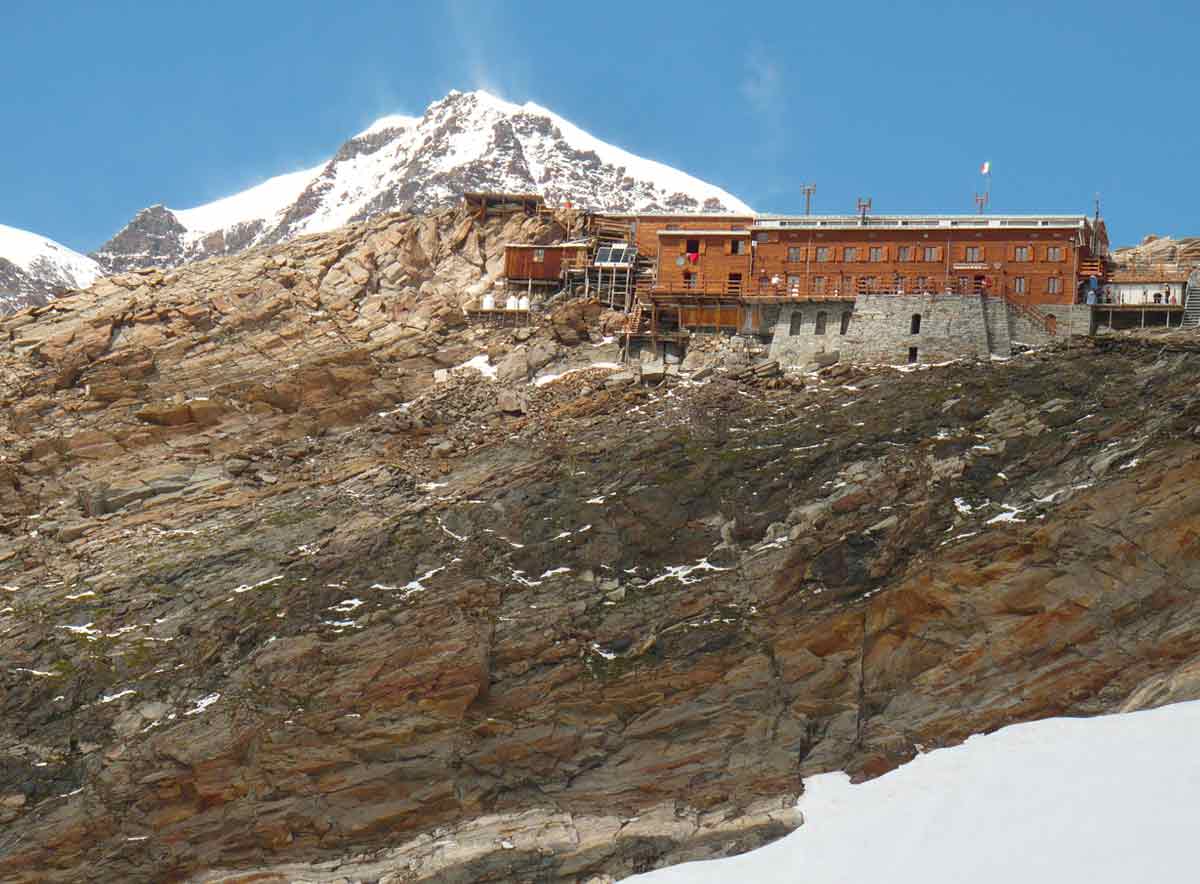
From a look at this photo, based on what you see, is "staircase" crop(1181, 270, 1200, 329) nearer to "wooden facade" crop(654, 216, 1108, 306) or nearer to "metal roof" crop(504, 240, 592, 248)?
"wooden facade" crop(654, 216, 1108, 306)

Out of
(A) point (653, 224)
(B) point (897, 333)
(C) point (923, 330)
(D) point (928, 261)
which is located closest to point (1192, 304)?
(D) point (928, 261)

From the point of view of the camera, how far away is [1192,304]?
8319 cm

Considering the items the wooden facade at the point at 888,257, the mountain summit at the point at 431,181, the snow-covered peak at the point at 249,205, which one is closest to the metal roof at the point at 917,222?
the wooden facade at the point at 888,257

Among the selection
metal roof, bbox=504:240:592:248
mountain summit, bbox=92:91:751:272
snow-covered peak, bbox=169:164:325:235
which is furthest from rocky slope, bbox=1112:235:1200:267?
snow-covered peak, bbox=169:164:325:235

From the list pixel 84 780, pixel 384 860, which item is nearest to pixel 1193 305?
pixel 384 860

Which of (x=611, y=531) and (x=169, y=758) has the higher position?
(x=611, y=531)

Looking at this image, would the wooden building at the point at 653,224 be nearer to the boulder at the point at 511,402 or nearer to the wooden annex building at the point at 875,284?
the wooden annex building at the point at 875,284

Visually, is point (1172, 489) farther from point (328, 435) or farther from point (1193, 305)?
point (328, 435)

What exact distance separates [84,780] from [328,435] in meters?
21.8

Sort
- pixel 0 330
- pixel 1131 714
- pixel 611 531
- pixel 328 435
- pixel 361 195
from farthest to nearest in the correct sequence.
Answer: pixel 361 195 → pixel 0 330 → pixel 328 435 → pixel 611 531 → pixel 1131 714

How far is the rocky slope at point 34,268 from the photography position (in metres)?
155

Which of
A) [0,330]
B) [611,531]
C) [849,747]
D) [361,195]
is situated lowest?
[849,747]

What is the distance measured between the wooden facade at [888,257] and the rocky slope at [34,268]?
78.6 metres

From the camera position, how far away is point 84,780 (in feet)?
213
